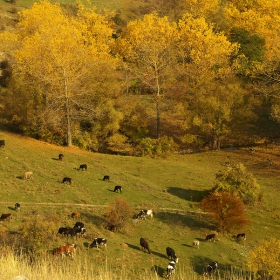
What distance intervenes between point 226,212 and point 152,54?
123ft

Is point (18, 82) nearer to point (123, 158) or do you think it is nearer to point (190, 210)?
point (123, 158)

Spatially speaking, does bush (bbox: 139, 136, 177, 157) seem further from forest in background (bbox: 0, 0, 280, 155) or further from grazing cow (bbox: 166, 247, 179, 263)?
grazing cow (bbox: 166, 247, 179, 263)

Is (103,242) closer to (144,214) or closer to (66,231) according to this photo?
(66,231)

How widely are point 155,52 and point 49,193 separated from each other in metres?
36.1

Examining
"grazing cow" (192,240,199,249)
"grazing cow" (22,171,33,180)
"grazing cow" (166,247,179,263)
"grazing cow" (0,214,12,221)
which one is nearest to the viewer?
"grazing cow" (166,247,179,263)

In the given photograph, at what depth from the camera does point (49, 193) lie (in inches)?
1369

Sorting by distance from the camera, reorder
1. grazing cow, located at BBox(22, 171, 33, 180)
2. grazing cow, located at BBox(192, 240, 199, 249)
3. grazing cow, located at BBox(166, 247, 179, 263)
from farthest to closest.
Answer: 1. grazing cow, located at BBox(22, 171, 33, 180)
2. grazing cow, located at BBox(192, 240, 199, 249)
3. grazing cow, located at BBox(166, 247, 179, 263)

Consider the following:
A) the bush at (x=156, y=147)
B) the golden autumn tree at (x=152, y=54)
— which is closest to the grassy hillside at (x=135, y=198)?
the bush at (x=156, y=147)

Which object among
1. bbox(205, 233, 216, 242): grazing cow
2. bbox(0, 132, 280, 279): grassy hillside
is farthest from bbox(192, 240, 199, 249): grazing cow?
bbox(205, 233, 216, 242): grazing cow

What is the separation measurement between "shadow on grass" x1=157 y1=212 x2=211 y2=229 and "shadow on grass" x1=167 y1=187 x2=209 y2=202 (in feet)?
13.7

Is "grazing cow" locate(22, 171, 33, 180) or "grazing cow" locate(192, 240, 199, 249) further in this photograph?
"grazing cow" locate(22, 171, 33, 180)

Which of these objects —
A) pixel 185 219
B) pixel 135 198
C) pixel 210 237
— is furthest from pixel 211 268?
pixel 135 198

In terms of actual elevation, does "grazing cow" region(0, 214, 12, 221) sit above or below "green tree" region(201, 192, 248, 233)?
above

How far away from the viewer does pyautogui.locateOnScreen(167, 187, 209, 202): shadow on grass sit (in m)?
39.3
